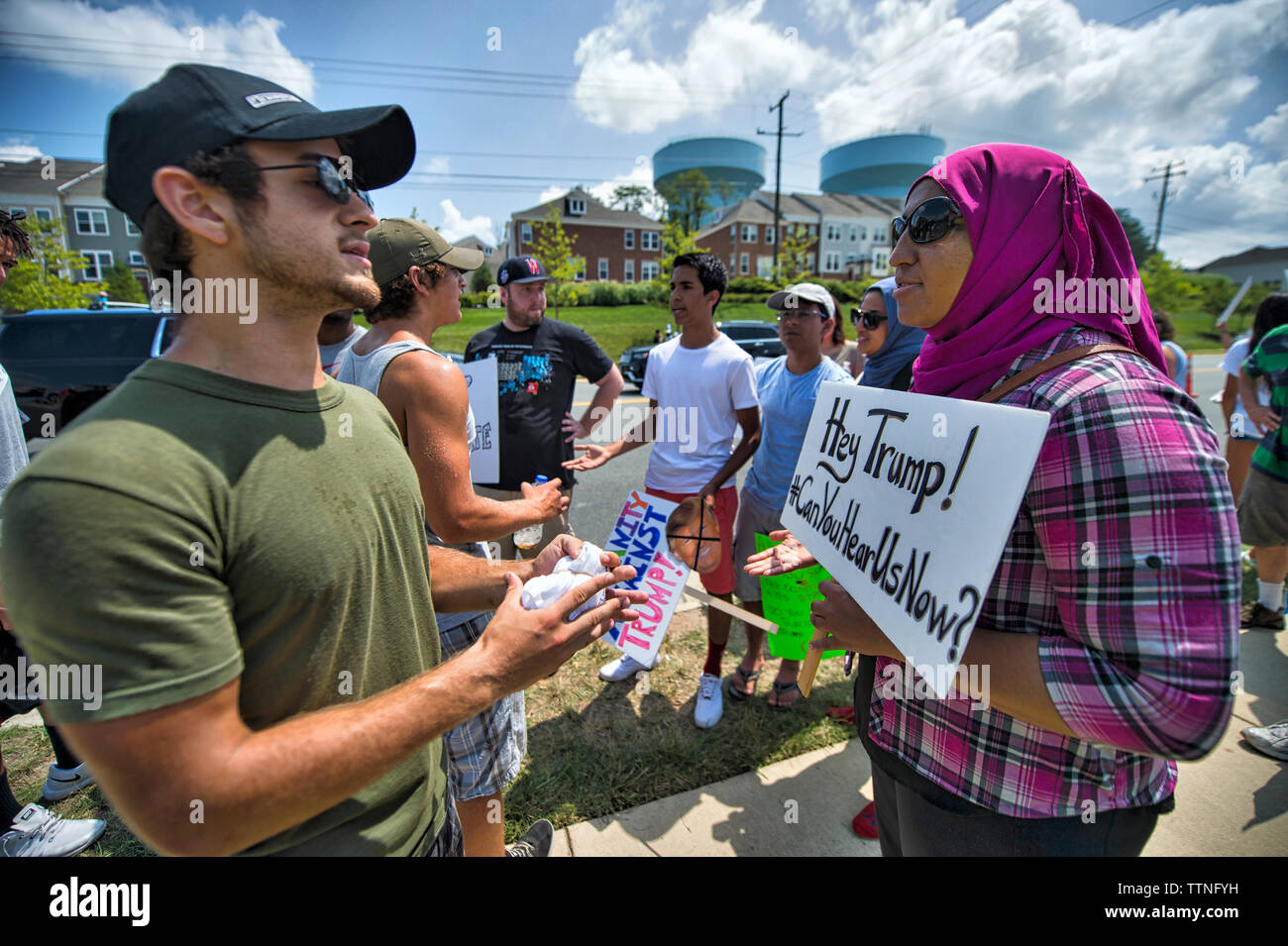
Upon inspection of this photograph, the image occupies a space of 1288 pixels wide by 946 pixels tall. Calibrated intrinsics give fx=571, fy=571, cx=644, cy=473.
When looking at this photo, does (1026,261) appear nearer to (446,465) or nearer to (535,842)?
(446,465)

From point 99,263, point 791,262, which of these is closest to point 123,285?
point 99,263

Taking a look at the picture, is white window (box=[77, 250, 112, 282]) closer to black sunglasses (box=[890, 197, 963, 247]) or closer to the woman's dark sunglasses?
the woman's dark sunglasses

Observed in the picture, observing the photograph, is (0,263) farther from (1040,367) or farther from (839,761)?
(839,761)

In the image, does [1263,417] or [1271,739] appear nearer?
[1271,739]

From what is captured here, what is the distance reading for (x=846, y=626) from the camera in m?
1.42

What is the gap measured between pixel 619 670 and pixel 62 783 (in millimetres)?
2648

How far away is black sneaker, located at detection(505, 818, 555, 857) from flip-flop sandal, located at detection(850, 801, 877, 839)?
1.29 m

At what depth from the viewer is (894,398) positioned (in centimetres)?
151

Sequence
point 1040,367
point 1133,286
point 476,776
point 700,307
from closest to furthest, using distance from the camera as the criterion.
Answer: point 1040,367, point 1133,286, point 476,776, point 700,307

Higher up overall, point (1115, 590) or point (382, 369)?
point (382, 369)

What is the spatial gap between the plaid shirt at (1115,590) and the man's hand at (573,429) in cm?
284

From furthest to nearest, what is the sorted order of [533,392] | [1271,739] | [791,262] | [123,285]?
[791,262], [123,285], [533,392], [1271,739]
